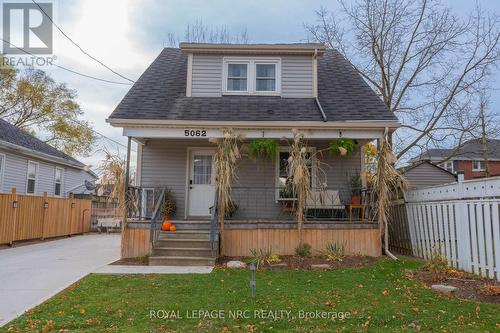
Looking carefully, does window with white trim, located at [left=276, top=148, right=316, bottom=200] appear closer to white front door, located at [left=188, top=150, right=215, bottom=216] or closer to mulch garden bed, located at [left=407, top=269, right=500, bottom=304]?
white front door, located at [left=188, top=150, right=215, bottom=216]

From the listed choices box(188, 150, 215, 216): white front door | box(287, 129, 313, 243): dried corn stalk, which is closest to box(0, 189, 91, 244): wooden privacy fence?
box(188, 150, 215, 216): white front door

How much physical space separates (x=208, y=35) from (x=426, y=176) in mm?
15142

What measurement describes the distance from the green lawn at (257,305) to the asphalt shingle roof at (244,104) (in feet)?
15.4

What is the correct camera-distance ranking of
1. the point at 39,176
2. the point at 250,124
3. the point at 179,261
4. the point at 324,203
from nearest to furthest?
the point at 179,261
the point at 250,124
the point at 324,203
the point at 39,176

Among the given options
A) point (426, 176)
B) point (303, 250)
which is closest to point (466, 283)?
point (303, 250)

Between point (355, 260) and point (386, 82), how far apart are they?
11.1 m

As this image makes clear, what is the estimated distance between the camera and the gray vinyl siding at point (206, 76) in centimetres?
1139

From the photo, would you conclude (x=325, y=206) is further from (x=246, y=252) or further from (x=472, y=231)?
(x=472, y=231)

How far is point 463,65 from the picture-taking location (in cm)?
1525

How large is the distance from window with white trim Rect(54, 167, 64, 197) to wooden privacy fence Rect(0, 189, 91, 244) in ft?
10.1

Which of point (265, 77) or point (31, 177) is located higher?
point (265, 77)

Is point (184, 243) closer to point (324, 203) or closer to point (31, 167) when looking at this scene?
point (324, 203)

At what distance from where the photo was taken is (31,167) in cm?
1675

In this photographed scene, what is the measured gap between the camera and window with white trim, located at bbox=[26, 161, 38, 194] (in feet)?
54.1
